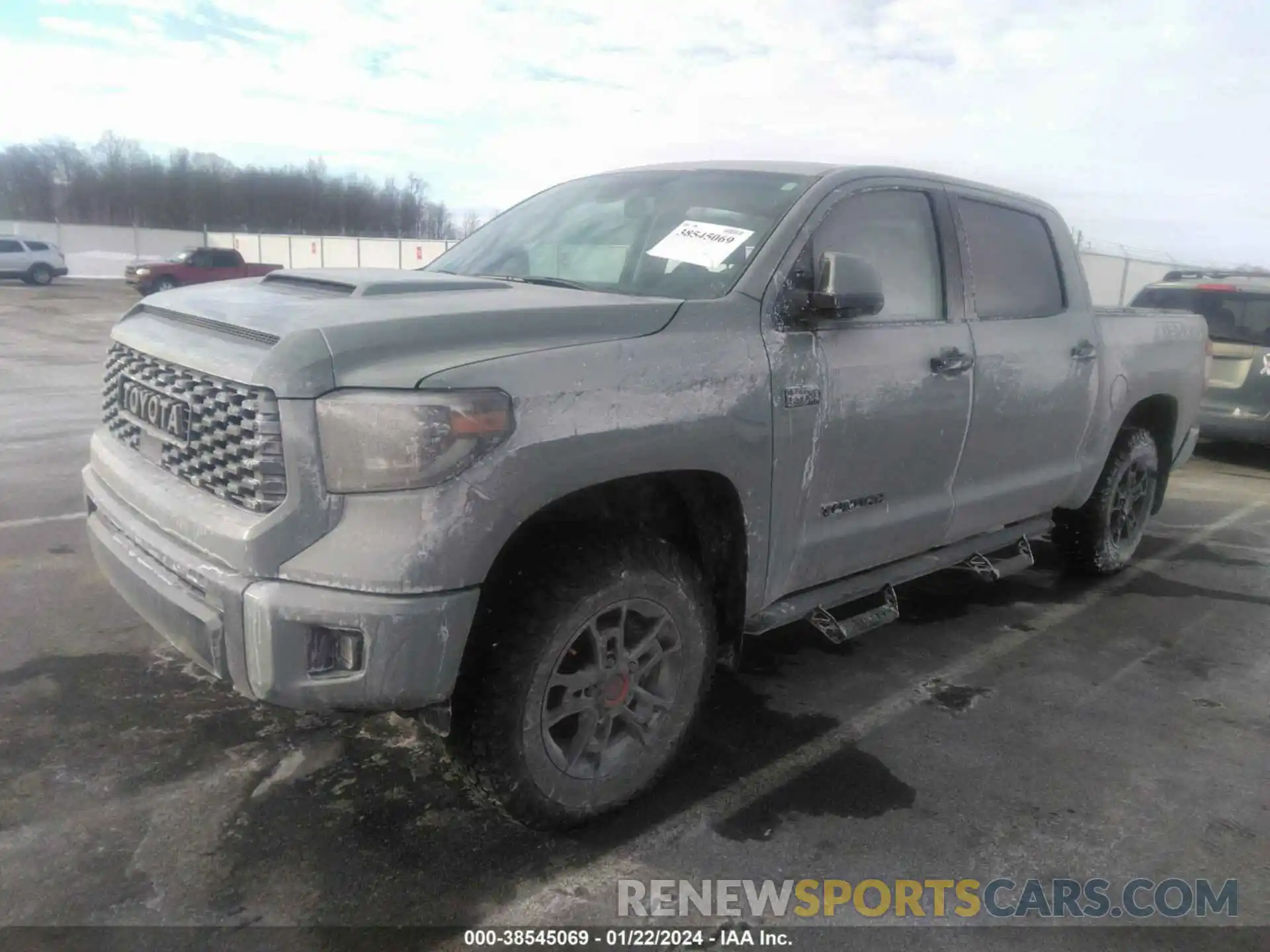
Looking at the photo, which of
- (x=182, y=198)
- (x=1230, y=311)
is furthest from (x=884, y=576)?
(x=182, y=198)

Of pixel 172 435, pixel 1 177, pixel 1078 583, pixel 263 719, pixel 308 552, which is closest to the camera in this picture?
pixel 308 552

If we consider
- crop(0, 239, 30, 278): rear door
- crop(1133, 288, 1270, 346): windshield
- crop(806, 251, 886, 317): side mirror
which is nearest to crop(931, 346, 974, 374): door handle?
crop(806, 251, 886, 317): side mirror

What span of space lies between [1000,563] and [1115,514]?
54.9 inches

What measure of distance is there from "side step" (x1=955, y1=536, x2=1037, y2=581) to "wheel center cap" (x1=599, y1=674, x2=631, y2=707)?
2154mm

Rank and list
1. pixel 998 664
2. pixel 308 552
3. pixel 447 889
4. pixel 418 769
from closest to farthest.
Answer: pixel 308 552 → pixel 447 889 → pixel 418 769 → pixel 998 664

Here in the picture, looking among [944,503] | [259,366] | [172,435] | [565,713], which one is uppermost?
[259,366]

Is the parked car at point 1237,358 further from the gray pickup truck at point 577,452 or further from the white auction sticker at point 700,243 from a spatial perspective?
→ the white auction sticker at point 700,243

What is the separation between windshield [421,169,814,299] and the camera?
3203 millimetres

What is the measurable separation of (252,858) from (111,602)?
2251 millimetres

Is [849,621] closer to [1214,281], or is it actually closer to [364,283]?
[364,283]

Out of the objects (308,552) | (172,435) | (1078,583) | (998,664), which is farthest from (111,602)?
(1078,583)

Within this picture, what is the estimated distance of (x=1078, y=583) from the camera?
17.8ft

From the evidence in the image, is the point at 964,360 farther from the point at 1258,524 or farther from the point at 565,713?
the point at 1258,524

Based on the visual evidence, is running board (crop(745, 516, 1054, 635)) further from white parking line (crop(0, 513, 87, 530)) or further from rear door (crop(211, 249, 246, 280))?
rear door (crop(211, 249, 246, 280))
